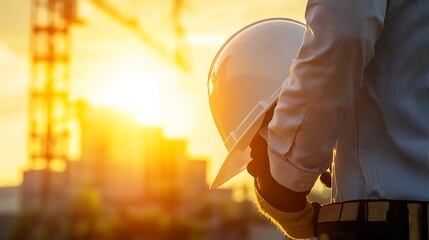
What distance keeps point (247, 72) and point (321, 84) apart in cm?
68

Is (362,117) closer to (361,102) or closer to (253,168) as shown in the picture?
(361,102)

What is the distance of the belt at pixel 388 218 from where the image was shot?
6.15 ft

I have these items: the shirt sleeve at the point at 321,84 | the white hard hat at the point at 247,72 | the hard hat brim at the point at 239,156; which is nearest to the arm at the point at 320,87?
the shirt sleeve at the point at 321,84

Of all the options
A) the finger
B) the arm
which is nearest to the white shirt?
the arm

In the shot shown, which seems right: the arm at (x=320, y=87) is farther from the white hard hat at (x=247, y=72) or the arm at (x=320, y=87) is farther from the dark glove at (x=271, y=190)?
the white hard hat at (x=247, y=72)

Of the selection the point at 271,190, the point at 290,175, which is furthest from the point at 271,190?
the point at 290,175

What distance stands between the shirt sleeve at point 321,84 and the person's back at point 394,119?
0.22 ft

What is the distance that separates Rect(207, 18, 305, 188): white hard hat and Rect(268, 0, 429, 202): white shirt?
1.53 feet

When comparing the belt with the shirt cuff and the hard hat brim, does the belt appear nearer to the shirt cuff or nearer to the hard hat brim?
the shirt cuff

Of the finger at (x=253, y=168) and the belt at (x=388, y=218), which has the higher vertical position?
the finger at (x=253, y=168)


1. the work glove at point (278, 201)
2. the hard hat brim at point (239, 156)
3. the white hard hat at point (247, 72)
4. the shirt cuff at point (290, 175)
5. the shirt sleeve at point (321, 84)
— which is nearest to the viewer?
the shirt sleeve at point (321, 84)

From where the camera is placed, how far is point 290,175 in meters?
1.95

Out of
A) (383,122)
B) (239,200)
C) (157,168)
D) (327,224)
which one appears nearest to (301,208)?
(327,224)

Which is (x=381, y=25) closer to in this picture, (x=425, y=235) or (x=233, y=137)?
(x=425, y=235)
